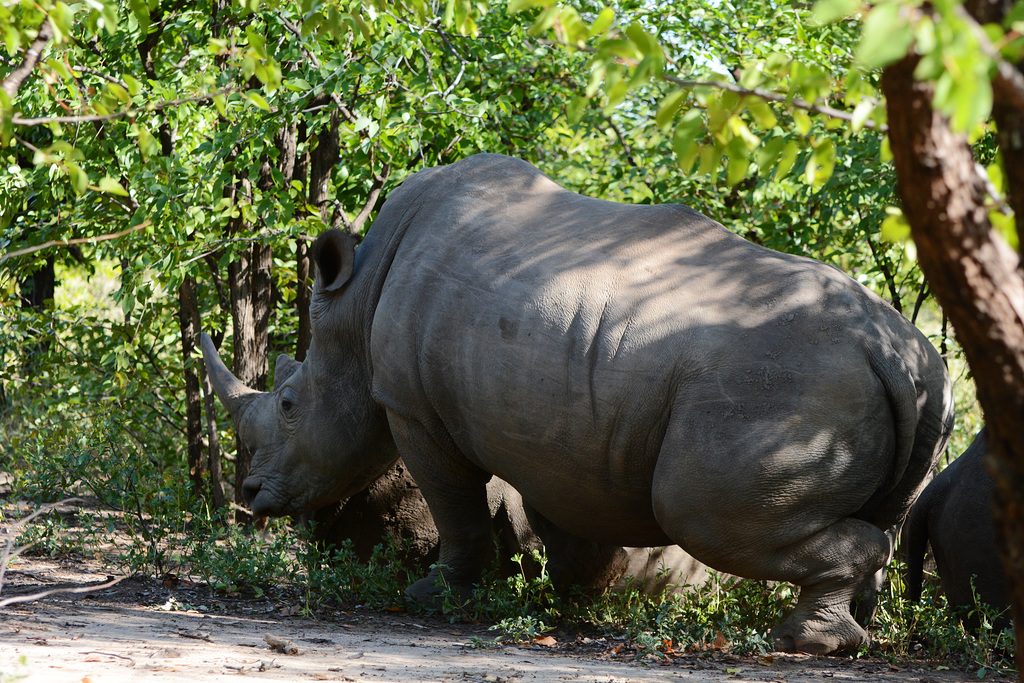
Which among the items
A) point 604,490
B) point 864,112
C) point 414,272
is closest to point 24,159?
point 414,272

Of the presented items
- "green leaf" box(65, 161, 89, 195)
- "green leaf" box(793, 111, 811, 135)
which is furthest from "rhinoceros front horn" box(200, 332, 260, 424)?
"green leaf" box(793, 111, 811, 135)

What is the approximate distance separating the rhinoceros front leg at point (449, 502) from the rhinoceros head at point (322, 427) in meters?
0.49

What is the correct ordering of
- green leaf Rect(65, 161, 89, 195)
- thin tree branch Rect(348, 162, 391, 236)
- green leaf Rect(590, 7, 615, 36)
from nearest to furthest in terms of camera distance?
green leaf Rect(590, 7, 615, 36)
green leaf Rect(65, 161, 89, 195)
thin tree branch Rect(348, 162, 391, 236)

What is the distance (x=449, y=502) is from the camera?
5.41m

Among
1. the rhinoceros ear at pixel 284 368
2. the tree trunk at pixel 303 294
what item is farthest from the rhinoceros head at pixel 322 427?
the tree trunk at pixel 303 294

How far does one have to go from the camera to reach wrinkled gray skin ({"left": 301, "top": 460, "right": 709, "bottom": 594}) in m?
5.61

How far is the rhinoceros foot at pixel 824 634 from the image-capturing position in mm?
4316

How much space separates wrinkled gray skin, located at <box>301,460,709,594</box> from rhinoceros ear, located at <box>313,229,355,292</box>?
1212mm

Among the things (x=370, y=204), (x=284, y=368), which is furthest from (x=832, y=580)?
(x=370, y=204)

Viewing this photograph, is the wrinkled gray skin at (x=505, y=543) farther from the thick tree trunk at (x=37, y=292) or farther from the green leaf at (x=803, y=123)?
the thick tree trunk at (x=37, y=292)

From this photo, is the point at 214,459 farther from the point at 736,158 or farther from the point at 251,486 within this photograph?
the point at 736,158

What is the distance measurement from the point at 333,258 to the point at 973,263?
4200mm

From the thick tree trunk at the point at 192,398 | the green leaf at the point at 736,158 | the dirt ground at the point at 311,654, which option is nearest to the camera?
the green leaf at the point at 736,158

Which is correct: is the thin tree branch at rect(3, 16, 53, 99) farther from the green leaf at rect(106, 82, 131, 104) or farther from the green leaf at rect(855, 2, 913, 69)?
the green leaf at rect(855, 2, 913, 69)
